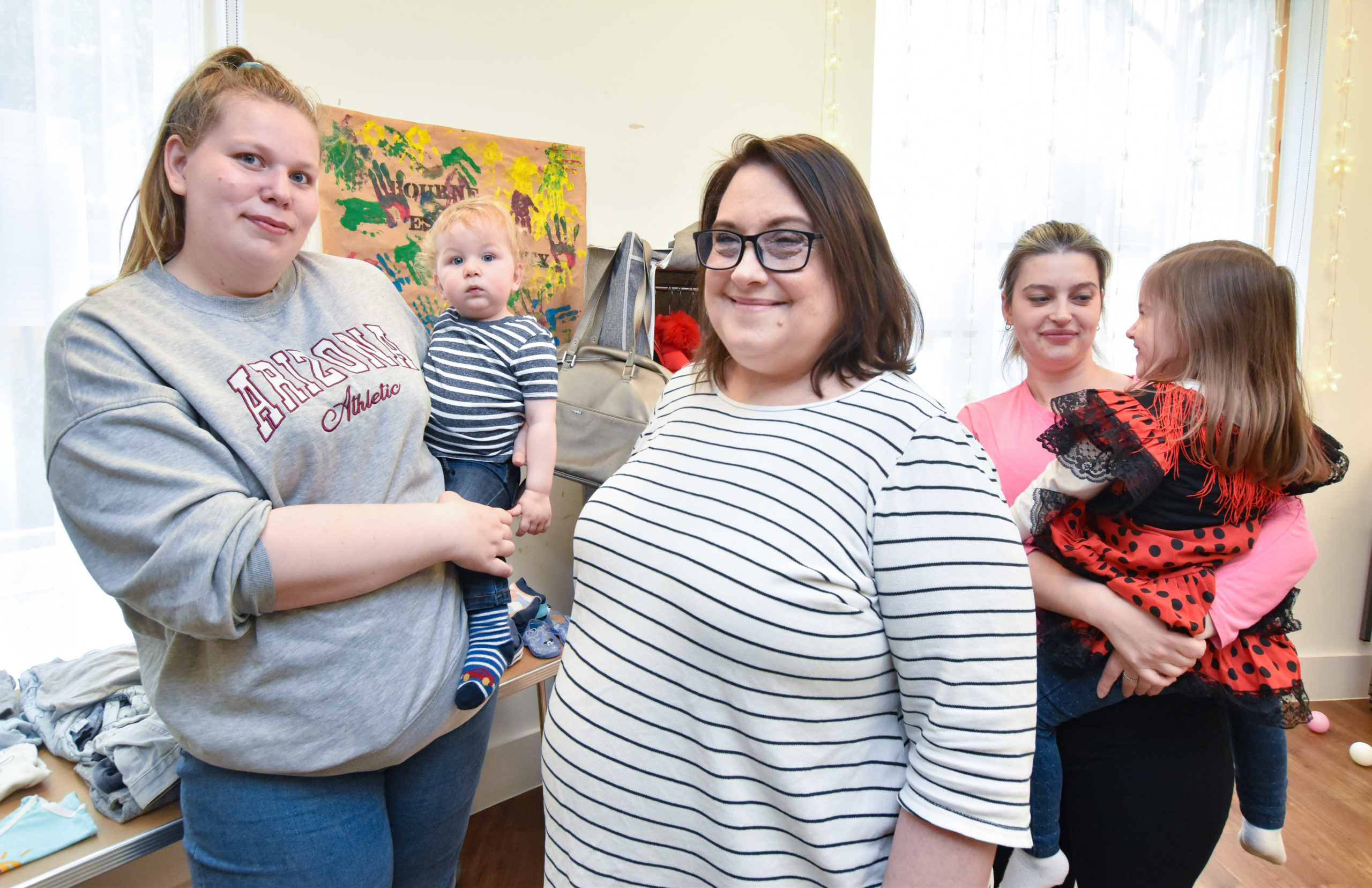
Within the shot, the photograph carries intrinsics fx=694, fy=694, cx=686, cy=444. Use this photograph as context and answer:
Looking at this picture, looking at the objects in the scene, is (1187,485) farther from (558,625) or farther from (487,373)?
(558,625)

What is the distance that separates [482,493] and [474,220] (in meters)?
0.60

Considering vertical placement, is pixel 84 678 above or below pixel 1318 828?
above

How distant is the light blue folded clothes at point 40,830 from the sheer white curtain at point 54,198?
584mm

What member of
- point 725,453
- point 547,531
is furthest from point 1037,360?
point 547,531

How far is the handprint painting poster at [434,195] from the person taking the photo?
6.75 feet

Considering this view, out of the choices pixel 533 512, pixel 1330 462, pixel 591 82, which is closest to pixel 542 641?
pixel 533 512

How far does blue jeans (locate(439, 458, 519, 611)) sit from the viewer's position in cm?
120

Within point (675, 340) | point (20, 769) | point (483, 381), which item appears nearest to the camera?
point (20, 769)

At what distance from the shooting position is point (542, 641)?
6.29 ft

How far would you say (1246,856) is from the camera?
7.29 ft

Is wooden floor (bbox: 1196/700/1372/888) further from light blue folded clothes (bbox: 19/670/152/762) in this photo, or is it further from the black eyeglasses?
light blue folded clothes (bbox: 19/670/152/762)

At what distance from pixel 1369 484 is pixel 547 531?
12.4 ft

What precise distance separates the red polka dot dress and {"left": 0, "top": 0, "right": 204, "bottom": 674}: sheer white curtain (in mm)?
2134

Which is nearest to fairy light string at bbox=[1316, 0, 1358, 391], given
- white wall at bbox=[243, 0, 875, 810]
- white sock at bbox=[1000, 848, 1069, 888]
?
white wall at bbox=[243, 0, 875, 810]
